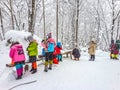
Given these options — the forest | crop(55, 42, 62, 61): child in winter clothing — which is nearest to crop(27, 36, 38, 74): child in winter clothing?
crop(55, 42, 62, 61): child in winter clothing

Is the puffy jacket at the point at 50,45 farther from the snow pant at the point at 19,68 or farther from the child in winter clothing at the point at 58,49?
the child in winter clothing at the point at 58,49

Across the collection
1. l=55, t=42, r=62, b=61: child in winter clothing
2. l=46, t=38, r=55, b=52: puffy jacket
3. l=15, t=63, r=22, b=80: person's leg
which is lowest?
l=15, t=63, r=22, b=80: person's leg

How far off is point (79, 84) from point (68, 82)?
0.49m

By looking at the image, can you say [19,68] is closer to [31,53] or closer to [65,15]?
[31,53]

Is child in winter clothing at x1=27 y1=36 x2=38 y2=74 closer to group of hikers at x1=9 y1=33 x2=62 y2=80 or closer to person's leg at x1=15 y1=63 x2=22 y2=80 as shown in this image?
group of hikers at x1=9 y1=33 x2=62 y2=80

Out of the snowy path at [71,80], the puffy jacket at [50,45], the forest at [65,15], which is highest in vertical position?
the forest at [65,15]

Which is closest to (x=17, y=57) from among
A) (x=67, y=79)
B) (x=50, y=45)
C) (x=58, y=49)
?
(x=50, y=45)

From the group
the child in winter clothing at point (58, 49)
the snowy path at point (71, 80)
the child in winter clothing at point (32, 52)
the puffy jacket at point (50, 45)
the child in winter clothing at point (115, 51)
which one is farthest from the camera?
the child in winter clothing at point (115, 51)

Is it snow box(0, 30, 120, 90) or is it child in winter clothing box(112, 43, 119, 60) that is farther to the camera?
child in winter clothing box(112, 43, 119, 60)

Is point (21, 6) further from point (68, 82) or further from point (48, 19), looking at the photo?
point (68, 82)

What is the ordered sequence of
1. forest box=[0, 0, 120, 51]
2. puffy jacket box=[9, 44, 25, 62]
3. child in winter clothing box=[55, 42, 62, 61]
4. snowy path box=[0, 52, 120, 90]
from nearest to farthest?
snowy path box=[0, 52, 120, 90] → puffy jacket box=[9, 44, 25, 62] → child in winter clothing box=[55, 42, 62, 61] → forest box=[0, 0, 120, 51]

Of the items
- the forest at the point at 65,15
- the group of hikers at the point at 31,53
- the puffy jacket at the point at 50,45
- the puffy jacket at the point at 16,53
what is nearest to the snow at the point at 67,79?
the group of hikers at the point at 31,53

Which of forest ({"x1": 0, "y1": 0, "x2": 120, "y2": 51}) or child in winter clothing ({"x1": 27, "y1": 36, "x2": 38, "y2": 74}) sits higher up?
forest ({"x1": 0, "y1": 0, "x2": 120, "y2": 51})

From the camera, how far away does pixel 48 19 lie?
192ft
